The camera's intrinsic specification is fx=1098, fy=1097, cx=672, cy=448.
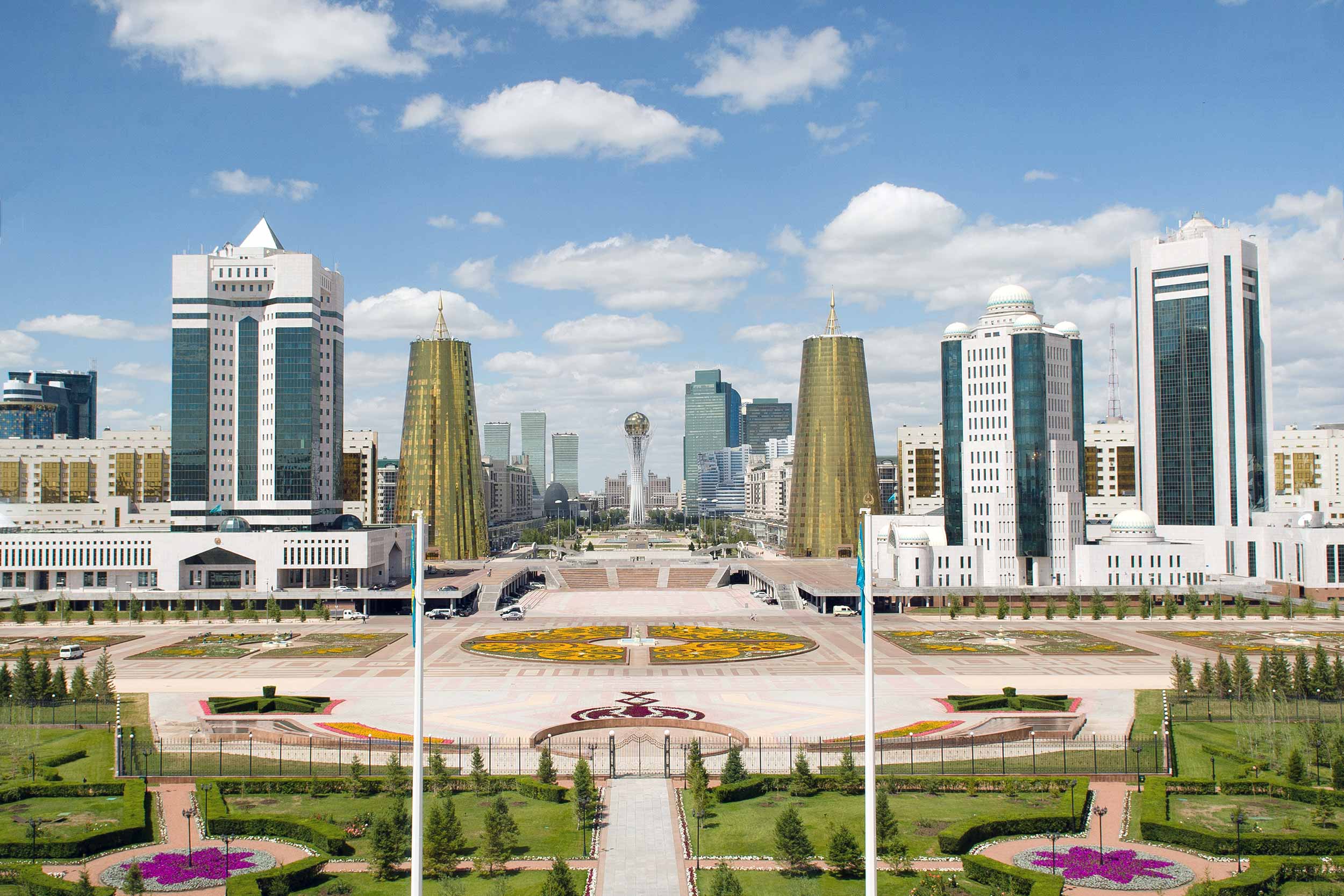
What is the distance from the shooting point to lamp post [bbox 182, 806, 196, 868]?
111 ft

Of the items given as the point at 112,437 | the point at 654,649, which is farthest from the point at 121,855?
the point at 112,437

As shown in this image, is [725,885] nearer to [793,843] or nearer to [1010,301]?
[793,843]

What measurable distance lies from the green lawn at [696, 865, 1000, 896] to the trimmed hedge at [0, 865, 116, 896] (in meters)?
17.0

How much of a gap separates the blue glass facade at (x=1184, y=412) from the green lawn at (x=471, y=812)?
110235mm

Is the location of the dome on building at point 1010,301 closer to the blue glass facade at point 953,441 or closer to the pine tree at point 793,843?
the blue glass facade at point 953,441

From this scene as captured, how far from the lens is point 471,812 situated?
38938 millimetres

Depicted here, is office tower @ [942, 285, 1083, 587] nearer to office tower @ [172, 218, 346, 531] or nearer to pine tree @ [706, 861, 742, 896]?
office tower @ [172, 218, 346, 531]

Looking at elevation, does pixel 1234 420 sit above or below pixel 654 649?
above

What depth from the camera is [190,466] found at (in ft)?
399

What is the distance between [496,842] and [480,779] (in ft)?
27.5

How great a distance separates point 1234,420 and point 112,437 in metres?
179

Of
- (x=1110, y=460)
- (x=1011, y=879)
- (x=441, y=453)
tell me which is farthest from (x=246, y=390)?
(x=1110, y=460)

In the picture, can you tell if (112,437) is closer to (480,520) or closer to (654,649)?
(480,520)

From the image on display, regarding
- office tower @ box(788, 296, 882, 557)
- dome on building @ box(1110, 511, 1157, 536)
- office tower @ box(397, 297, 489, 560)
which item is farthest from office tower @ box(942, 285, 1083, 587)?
office tower @ box(397, 297, 489, 560)
